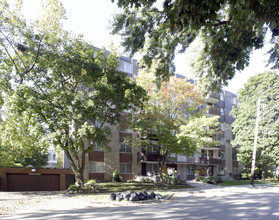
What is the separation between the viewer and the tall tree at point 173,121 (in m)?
22.1

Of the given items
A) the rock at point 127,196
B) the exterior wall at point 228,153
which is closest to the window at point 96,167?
the rock at point 127,196

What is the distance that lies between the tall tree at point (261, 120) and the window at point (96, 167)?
20.1 metres

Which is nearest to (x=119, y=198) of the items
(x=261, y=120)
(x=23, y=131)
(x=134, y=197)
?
(x=134, y=197)

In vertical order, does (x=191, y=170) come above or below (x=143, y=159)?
below

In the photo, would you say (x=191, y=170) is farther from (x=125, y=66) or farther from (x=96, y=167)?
(x=125, y=66)

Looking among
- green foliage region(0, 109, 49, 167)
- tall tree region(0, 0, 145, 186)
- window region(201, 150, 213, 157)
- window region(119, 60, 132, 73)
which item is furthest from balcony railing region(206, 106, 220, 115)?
green foliage region(0, 109, 49, 167)

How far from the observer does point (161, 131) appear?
23.6 metres

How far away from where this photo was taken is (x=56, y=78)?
18.6 m

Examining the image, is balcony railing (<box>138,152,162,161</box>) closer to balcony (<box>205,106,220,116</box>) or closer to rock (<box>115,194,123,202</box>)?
balcony (<box>205,106,220,116</box>)

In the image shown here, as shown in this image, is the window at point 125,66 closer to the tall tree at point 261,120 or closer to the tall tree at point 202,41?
the tall tree at point 261,120

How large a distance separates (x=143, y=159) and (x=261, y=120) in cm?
1735

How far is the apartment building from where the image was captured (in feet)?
97.9

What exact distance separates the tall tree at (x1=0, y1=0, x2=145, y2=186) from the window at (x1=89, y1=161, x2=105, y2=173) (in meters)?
10.1

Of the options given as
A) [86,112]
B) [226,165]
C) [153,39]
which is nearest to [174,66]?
[153,39]
